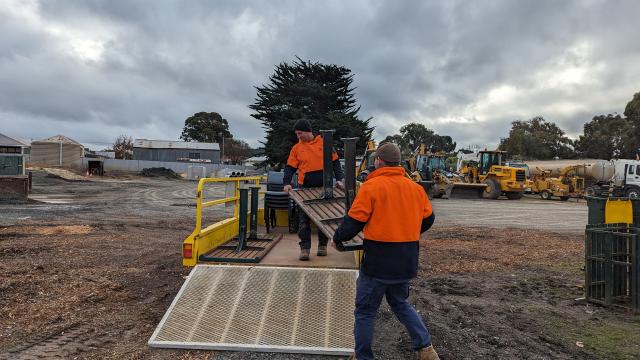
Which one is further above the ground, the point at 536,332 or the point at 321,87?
the point at 321,87

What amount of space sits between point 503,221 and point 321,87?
973 inches

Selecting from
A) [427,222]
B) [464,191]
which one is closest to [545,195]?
[464,191]

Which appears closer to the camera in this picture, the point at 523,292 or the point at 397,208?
the point at 397,208

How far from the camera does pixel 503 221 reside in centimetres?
1532

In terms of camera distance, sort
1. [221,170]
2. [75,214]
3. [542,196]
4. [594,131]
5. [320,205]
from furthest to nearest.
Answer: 1. [594,131]
2. [221,170]
3. [542,196]
4. [75,214]
5. [320,205]

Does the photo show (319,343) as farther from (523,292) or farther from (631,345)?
(523,292)

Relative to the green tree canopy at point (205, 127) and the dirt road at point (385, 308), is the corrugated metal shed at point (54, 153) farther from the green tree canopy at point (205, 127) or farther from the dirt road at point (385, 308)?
the dirt road at point (385, 308)

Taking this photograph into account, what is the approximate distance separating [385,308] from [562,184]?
2781cm

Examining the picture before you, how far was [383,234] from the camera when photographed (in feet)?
11.0

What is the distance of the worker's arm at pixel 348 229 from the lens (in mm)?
3369

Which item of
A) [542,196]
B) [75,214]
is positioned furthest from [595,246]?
[542,196]

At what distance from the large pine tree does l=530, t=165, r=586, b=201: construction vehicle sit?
12.9m

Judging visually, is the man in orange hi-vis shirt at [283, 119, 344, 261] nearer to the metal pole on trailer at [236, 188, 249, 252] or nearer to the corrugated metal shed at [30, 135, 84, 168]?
the metal pole on trailer at [236, 188, 249, 252]

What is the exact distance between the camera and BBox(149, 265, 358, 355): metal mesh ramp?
3.76 m
